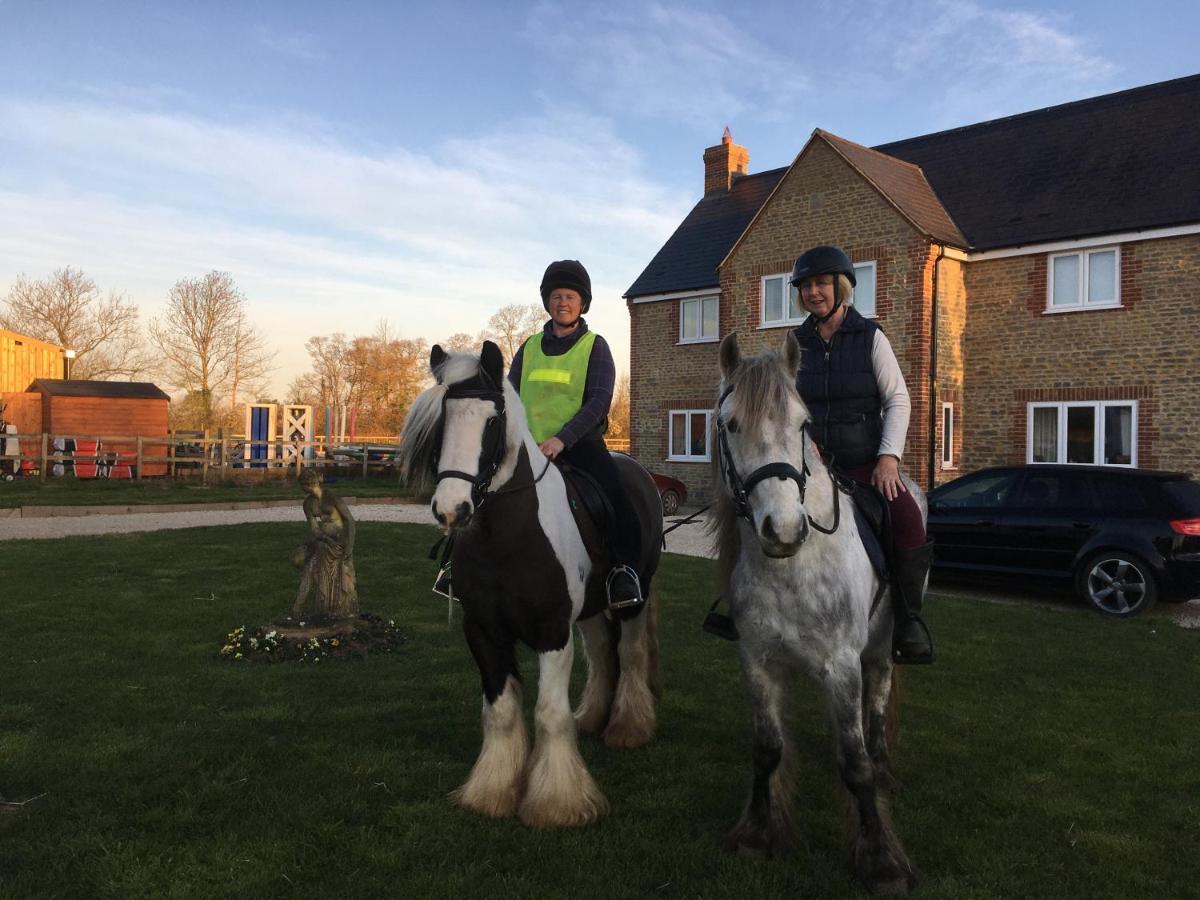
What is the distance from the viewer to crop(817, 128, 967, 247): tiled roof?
18467mm

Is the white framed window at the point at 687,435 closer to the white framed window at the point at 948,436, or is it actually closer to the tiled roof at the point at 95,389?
the white framed window at the point at 948,436

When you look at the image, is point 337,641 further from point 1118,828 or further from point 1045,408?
point 1045,408

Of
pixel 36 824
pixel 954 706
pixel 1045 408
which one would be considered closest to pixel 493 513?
pixel 36 824

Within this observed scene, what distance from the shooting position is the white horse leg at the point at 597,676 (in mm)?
5539

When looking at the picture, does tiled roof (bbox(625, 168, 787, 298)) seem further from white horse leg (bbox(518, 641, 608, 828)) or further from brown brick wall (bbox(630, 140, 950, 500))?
white horse leg (bbox(518, 641, 608, 828))

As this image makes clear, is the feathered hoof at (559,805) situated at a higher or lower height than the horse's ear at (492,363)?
lower

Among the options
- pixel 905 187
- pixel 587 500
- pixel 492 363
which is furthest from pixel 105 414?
pixel 492 363

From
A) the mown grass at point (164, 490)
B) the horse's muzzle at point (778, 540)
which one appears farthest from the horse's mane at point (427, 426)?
the mown grass at point (164, 490)

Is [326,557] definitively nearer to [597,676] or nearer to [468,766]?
[597,676]

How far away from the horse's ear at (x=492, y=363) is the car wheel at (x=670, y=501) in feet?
54.3

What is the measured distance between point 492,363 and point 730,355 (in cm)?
104

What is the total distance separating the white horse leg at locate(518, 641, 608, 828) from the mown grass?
45.3 feet

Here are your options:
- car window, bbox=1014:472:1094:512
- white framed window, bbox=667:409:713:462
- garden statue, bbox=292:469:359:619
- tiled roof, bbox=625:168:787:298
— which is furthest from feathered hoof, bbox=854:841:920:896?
tiled roof, bbox=625:168:787:298

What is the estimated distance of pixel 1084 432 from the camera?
17.2 m
